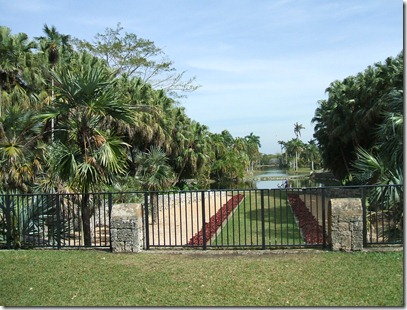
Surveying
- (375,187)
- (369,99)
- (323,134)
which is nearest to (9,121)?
(375,187)

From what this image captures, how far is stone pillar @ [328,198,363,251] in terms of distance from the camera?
27.6 ft

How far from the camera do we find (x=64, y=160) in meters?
9.66

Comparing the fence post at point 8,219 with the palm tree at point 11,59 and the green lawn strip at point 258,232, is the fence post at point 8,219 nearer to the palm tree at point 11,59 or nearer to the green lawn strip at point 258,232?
the green lawn strip at point 258,232

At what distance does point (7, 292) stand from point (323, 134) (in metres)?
38.6

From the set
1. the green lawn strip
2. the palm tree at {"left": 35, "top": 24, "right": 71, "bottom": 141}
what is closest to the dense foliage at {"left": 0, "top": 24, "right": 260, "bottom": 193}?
the palm tree at {"left": 35, "top": 24, "right": 71, "bottom": 141}

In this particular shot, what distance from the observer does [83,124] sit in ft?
32.3

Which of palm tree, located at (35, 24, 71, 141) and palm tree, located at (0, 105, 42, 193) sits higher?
palm tree, located at (35, 24, 71, 141)

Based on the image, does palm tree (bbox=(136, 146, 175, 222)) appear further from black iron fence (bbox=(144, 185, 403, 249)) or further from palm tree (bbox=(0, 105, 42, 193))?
palm tree (bbox=(0, 105, 42, 193))

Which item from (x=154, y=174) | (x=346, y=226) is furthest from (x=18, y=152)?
(x=346, y=226)

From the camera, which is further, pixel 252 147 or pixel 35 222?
pixel 252 147

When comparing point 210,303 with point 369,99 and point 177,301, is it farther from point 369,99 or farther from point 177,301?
point 369,99

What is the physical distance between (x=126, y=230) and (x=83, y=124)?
275 cm

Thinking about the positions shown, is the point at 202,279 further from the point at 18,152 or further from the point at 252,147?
the point at 252,147

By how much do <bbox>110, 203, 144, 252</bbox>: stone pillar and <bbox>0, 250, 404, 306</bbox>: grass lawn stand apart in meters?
0.34
